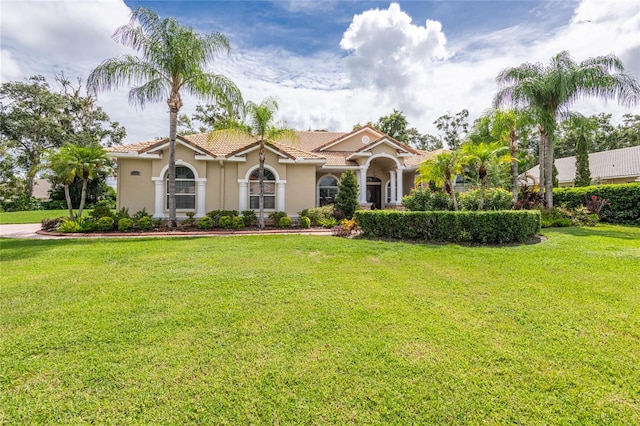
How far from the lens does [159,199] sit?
16312 millimetres

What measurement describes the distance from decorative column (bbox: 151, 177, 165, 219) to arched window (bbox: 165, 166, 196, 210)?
40cm

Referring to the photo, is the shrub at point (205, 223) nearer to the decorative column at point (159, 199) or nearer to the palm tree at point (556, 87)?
the decorative column at point (159, 199)

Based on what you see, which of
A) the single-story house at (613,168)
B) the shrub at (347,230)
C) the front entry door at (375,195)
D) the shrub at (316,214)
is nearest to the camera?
the shrub at (347,230)

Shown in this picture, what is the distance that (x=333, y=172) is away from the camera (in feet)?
71.7

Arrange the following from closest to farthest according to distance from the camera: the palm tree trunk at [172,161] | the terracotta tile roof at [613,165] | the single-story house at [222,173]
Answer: the palm tree trunk at [172,161], the single-story house at [222,173], the terracotta tile roof at [613,165]

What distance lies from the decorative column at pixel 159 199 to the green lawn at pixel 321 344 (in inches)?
358

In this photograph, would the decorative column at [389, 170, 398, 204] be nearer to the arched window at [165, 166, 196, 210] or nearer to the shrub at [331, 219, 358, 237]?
the shrub at [331, 219, 358, 237]

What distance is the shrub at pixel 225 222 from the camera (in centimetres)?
1557

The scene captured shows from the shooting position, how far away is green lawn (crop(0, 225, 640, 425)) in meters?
2.74

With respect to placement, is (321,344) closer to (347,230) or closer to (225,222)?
(347,230)

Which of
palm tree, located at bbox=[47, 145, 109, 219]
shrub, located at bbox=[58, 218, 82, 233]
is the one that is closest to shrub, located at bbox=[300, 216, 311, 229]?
shrub, located at bbox=[58, 218, 82, 233]

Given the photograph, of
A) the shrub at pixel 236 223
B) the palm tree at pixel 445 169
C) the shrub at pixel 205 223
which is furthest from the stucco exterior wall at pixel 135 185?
the palm tree at pixel 445 169

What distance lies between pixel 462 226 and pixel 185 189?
14188 mm

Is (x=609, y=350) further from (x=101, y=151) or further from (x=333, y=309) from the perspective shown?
(x=101, y=151)
